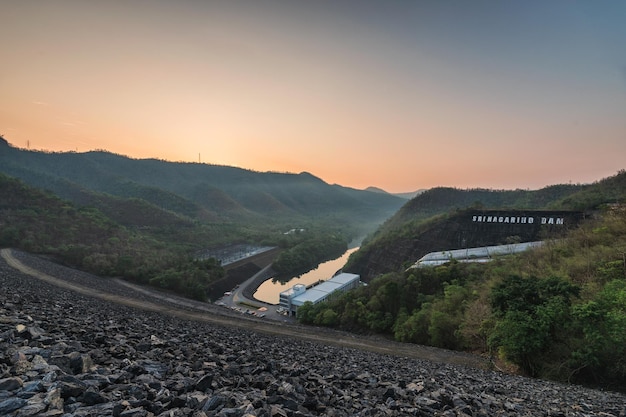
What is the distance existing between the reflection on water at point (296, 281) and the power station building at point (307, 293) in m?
7.38

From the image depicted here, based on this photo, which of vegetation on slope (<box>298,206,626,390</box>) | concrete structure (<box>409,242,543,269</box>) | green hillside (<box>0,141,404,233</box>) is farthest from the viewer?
green hillside (<box>0,141,404,233</box>)

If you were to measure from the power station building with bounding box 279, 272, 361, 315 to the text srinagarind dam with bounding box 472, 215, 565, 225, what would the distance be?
2170cm

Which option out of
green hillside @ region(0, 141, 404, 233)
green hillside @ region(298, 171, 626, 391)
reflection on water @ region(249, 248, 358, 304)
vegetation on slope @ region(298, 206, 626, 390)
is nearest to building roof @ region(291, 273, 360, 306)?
green hillside @ region(298, 171, 626, 391)

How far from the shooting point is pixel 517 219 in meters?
40.5

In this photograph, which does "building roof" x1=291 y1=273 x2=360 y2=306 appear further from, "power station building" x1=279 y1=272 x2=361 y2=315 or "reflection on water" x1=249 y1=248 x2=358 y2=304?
"reflection on water" x1=249 y1=248 x2=358 y2=304

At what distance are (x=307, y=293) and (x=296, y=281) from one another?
20430 millimetres

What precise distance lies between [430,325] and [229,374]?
49.9 ft

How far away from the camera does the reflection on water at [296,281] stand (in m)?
45.0

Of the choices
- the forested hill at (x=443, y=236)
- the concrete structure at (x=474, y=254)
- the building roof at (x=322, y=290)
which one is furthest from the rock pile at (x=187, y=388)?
the forested hill at (x=443, y=236)

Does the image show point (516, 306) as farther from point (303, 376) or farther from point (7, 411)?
point (7, 411)

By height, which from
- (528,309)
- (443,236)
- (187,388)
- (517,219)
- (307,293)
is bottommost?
(307,293)

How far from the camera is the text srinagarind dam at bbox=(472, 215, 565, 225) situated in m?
37.2

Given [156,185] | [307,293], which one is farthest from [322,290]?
[156,185]

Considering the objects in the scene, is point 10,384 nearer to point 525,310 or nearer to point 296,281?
point 525,310
